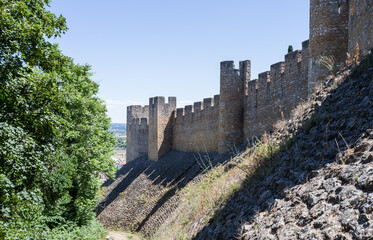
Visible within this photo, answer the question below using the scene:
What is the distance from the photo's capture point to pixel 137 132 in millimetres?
34281

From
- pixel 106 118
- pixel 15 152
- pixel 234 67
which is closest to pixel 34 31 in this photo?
pixel 15 152

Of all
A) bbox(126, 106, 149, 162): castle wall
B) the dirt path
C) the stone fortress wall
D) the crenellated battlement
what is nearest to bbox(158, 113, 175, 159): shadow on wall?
the stone fortress wall

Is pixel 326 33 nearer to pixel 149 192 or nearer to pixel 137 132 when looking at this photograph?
pixel 149 192

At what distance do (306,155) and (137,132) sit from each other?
96.0 ft

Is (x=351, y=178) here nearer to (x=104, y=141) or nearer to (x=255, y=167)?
(x=255, y=167)

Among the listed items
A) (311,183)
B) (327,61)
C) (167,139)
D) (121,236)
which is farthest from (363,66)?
(167,139)

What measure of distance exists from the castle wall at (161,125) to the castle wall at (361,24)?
19.8 m

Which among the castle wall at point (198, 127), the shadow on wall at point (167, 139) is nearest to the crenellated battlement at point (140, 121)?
the shadow on wall at point (167, 139)

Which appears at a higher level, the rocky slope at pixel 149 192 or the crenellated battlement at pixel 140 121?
the crenellated battlement at pixel 140 121

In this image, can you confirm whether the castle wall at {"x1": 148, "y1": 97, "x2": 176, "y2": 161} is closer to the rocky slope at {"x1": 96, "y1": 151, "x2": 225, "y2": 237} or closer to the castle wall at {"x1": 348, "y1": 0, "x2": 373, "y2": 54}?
the rocky slope at {"x1": 96, "y1": 151, "x2": 225, "y2": 237}

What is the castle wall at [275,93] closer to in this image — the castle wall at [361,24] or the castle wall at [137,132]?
the castle wall at [361,24]

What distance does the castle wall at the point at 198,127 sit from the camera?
22109 mm

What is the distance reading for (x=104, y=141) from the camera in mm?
17422

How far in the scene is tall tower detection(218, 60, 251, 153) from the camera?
18.4 meters
